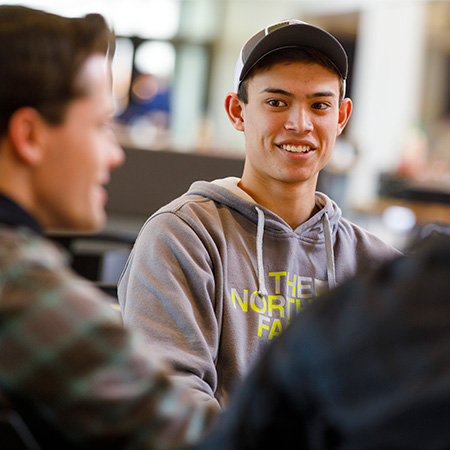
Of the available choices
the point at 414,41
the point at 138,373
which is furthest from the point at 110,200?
the point at 414,41

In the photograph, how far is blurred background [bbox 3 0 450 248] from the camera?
681 centimetres

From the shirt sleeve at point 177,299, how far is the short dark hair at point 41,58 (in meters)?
0.53

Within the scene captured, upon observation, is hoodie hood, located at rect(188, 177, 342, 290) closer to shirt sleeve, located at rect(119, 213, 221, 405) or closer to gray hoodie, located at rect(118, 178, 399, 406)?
gray hoodie, located at rect(118, 178, 399, 406)

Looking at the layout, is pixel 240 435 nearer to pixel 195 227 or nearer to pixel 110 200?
pixel 195 227

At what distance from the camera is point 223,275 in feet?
4.25

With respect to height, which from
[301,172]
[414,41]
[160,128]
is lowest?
[160,128]

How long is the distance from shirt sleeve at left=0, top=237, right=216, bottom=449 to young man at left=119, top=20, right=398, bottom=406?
463mm

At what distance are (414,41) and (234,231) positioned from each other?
942 centimetres

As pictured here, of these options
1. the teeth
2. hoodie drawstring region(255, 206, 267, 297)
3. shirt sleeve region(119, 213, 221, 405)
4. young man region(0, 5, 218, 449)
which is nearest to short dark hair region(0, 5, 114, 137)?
young man region(0, 5, 218, 449)

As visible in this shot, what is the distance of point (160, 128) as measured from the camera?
10.0 m

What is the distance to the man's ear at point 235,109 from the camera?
156cm

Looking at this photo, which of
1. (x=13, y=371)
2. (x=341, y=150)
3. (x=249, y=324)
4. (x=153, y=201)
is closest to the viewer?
(x=13, y=371)

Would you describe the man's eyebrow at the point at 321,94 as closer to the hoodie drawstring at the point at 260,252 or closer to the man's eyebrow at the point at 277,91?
the man's eyebrow at the point at 277,91

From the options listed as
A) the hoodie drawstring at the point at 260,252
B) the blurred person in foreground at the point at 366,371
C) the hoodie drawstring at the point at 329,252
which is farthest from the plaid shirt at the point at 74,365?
the hoodie drawstring at the point at 329,252
